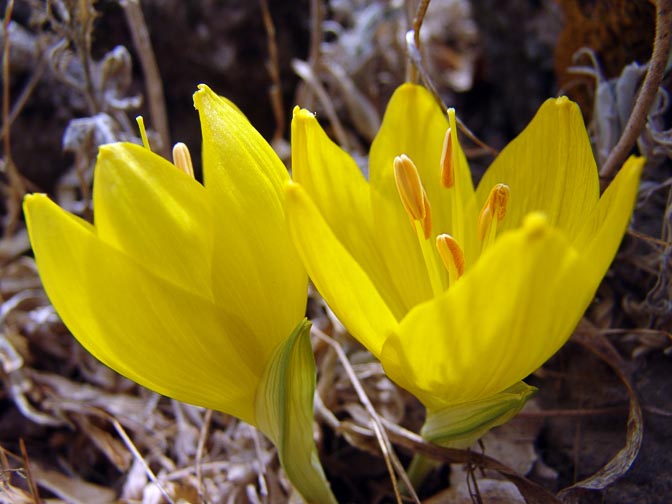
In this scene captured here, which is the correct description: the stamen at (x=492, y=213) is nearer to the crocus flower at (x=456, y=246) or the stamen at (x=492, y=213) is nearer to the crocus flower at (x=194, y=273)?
the crocus flower at (x=456, y=246)

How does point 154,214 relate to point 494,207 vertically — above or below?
above

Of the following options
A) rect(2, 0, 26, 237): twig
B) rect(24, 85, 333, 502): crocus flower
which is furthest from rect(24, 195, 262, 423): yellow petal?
rect(2, 0, 26, 237): twig

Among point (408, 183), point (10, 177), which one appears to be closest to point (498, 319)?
point (408, 183)

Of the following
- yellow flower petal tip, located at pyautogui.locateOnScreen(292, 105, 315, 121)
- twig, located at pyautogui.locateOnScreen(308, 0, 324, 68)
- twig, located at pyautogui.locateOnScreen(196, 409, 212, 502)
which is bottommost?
twig, located at pyautogui.locateOnScreen(196, 409, 212, 502)

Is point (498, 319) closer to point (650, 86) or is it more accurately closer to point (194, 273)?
point (194, 273)

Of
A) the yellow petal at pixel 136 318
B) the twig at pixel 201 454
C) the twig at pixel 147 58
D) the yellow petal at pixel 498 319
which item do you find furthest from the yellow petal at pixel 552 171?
the twig at pixel 147 58

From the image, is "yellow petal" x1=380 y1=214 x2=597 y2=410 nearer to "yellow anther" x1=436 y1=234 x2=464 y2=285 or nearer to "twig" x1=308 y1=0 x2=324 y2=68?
"yellow anther" x1=436 y1=234 x2=464 y2=285

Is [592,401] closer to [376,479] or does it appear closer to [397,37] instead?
[376,479]

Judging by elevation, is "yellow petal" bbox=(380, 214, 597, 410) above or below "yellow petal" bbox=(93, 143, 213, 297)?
below
